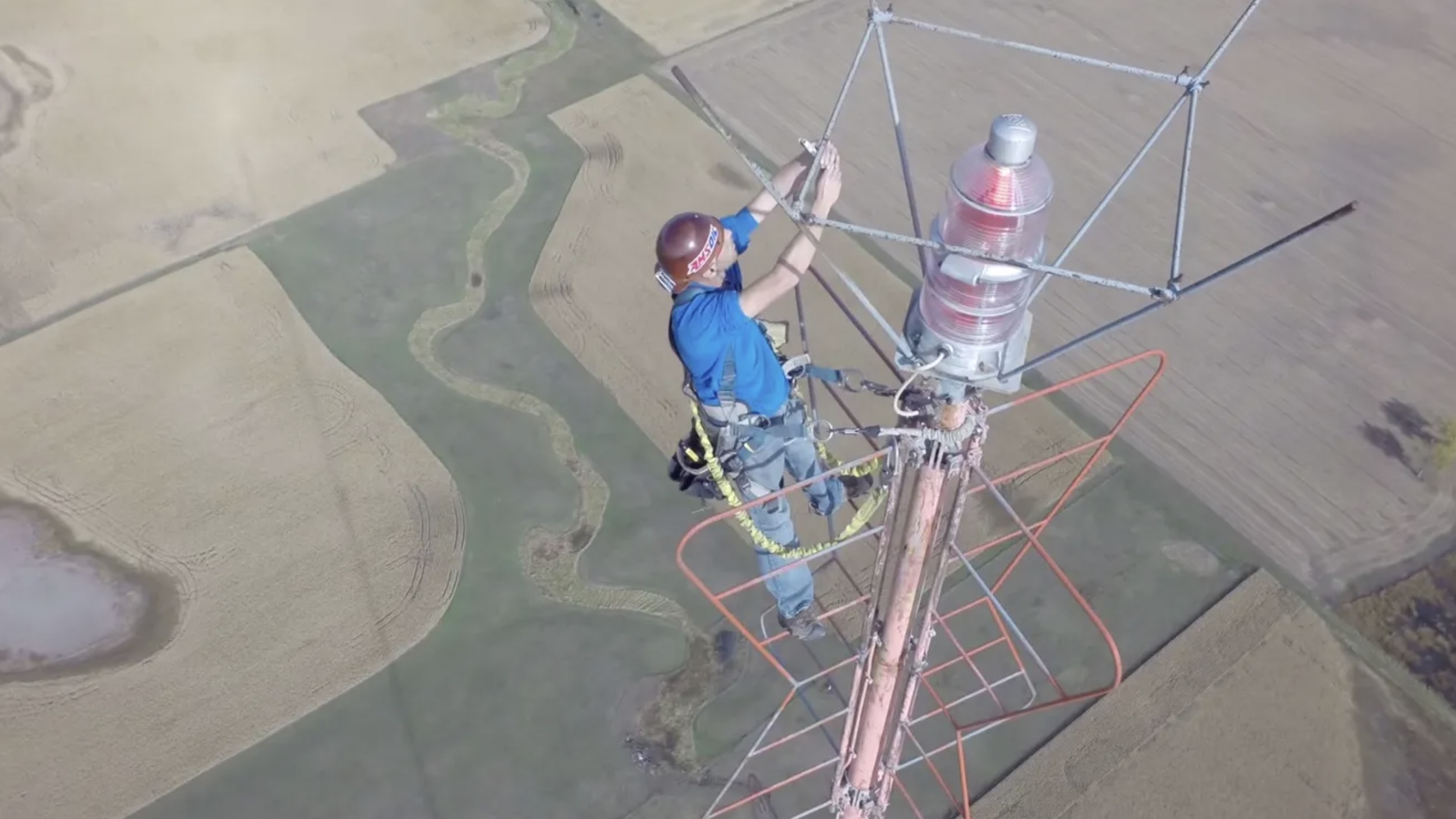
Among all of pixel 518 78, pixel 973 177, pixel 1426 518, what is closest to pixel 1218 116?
pixel 1426 518

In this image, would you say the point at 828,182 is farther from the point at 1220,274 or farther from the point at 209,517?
the point at 209,517

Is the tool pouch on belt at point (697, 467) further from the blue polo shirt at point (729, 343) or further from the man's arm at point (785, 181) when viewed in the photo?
the man's arm at point (785, 181)

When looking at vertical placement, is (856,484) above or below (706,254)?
below

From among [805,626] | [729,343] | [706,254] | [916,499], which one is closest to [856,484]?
[805,626]

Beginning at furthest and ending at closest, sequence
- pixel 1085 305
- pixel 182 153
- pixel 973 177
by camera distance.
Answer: pixel 182 153
pixel 1085 305
pixel 973 177

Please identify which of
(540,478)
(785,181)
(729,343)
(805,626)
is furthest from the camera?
(540,478)

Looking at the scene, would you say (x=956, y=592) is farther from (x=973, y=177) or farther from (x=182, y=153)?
(x=182, y=153)

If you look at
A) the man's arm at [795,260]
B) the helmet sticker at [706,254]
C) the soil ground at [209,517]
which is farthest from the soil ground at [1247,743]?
the soil ground at [209,517]
